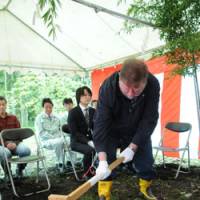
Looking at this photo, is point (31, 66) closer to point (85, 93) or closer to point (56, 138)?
point (56, 138)

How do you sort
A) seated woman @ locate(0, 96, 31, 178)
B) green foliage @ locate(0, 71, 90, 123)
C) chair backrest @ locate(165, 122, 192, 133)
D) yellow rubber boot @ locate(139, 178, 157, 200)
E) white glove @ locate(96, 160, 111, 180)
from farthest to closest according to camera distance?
green foliage @ locate(0, 71, 90, 123)
chair backrest @ locate(165, 122, 192, 133)
seated woman @ locate(0, 96, 31, 178)
yellow rubber boot @ locate(139, 178, 157, 200)
white glove @ locate(96, 160, 111, 180)

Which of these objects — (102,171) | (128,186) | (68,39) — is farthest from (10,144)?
(68,39)

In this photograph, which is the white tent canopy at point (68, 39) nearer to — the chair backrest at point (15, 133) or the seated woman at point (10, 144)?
the seated woman at point (10, 144)

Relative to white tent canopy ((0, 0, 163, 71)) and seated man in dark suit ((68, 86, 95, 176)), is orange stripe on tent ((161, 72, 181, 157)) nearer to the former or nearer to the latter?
white tent canopy ((0, 0, 163, 71))

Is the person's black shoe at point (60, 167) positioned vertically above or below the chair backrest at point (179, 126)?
below

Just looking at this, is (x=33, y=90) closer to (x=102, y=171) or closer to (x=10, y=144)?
(x=10, y=144)

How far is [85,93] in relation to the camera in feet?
13.7

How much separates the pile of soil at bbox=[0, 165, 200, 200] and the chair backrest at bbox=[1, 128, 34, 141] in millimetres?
609

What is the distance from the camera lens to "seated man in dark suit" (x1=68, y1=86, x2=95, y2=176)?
4.09 meters

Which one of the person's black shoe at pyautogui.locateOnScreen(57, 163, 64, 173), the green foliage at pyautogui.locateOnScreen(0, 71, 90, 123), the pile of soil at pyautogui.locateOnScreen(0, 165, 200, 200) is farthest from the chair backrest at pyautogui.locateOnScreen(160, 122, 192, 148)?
the green foliage at pyautogui.locateOnScreen(0, 71, 90, 123)

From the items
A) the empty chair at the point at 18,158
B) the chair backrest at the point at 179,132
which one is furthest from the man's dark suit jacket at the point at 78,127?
the chair backrest at the point at 179,132

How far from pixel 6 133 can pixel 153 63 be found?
297 cm

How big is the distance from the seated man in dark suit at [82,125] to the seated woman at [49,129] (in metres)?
0.64

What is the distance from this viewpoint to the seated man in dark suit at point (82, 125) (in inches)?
161
